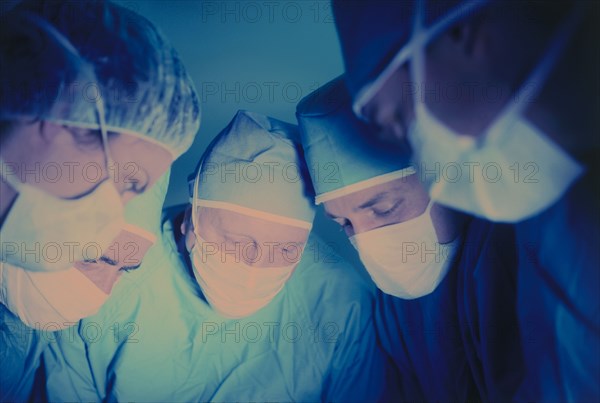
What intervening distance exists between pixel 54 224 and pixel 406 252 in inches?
35.5

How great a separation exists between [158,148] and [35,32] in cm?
32

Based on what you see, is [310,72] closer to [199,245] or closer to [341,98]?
[341,98]

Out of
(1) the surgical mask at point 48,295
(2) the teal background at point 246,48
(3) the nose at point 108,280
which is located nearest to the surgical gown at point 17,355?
(1) the surgical mask at point 48,295

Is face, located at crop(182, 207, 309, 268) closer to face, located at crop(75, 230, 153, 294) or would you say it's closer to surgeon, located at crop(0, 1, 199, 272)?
face, located at crop(75, 230, 153, 294)

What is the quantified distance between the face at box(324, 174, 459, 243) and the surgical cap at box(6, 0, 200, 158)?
533mm

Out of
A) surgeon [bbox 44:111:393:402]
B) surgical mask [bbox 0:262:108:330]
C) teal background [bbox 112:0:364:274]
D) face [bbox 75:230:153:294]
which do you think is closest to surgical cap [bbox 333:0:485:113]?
teal background [bbox 112:0:364:274]

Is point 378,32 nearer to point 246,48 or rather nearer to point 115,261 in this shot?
point 246,48

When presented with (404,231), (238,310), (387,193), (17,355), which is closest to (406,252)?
(404,231)

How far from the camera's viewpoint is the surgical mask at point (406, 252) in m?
1.29

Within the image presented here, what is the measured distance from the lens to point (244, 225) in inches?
55.9

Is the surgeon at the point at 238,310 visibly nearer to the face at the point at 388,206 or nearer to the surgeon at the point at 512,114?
the face at the point at 388,206

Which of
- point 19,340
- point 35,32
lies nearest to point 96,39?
point 35,32

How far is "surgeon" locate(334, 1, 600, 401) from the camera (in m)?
0.71

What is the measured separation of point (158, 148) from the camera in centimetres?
103
